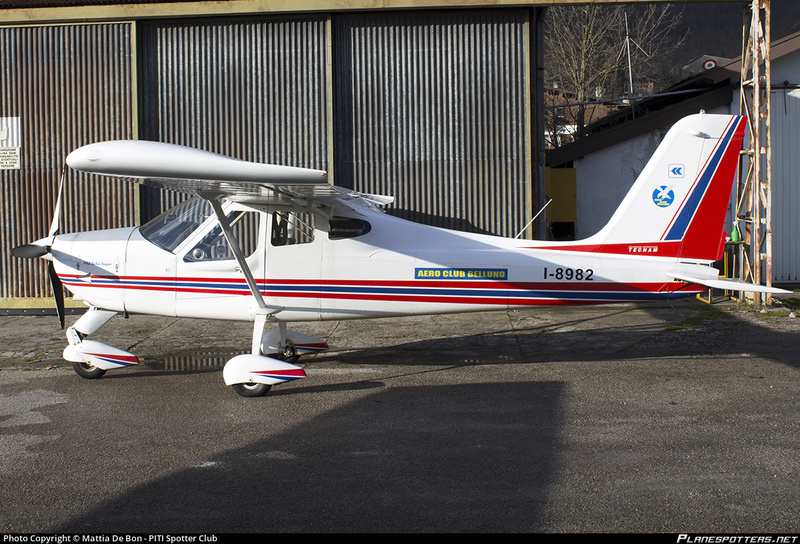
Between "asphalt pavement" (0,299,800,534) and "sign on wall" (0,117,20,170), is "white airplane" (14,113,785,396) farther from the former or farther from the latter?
"sign on wall" (0,117,20,170)

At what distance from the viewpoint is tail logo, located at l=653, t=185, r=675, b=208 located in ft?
22.7

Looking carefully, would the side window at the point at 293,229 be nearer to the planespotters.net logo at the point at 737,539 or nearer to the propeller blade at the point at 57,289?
the propeller blade at the point at 57,289

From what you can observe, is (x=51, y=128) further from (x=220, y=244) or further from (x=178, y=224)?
(x=220, y=244)

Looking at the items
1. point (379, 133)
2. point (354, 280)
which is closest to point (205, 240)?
point (354, 280)

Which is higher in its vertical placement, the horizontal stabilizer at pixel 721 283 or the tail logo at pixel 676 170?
the tail logo at pixel 676 170

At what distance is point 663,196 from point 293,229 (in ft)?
12.7

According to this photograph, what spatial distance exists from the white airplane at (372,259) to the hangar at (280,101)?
443 cm

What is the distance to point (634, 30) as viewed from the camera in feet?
104

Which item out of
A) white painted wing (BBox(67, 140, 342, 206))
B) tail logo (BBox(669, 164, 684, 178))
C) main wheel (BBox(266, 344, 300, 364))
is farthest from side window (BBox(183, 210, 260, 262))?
tail logo (BBox(669, 164, 684, 178))

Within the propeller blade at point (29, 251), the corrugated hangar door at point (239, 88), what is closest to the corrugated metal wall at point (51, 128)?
the corrugated hangar door at point (239, 88)

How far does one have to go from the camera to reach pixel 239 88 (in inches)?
460

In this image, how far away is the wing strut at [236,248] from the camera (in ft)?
20.8

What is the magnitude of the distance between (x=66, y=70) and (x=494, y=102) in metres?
7.47

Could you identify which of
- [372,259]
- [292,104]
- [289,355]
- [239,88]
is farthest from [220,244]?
[239,88]
